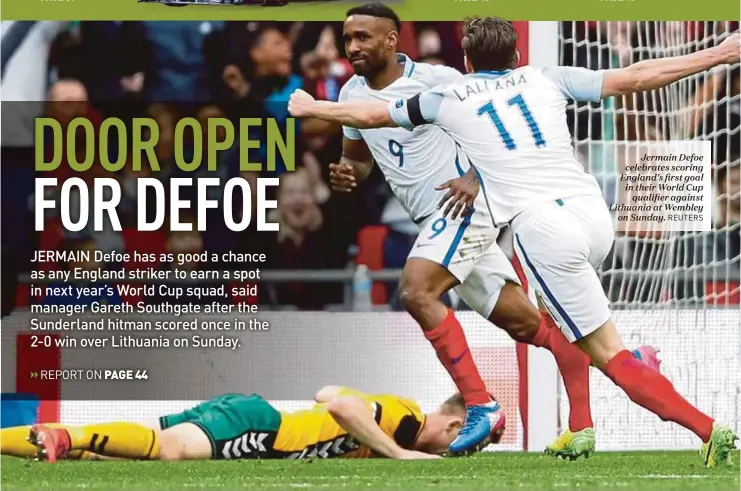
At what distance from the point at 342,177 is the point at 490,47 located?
1107 mm

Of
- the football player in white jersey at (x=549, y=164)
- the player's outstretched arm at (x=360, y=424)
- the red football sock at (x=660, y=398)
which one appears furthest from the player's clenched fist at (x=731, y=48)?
the player's outstretched arm at (x=360, y=424)

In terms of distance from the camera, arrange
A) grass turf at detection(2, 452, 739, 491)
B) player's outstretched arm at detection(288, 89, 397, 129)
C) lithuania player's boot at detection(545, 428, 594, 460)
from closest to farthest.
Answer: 1. grass turf at detection(2, 452, 739, 491)
2. player's outstretched arm at detection(288, 89, 397, 129)
3. lithuania player's boot at detection(545, 428, 594, 460)

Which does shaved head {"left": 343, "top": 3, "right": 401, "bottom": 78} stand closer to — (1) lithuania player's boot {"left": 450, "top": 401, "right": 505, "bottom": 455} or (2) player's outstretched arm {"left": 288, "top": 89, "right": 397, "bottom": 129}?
(2) player's outstretched arm {"left": 288, "top": 89, "right": 397, "bottom": 129}

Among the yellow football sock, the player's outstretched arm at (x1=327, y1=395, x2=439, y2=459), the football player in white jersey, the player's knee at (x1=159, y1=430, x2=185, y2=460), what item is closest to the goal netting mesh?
the football player in white jersey

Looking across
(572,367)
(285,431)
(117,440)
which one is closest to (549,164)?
(572,367)

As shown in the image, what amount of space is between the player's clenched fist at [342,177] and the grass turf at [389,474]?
4.50ft

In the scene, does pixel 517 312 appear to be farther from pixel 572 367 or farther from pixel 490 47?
pixel 490 47

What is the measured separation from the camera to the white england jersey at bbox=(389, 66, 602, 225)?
6.21 m

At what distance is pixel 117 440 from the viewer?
654cm

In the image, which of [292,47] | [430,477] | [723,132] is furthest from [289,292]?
[723,132]

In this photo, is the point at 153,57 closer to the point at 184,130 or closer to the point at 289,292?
the point at 184,130

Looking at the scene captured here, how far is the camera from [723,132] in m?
7.18

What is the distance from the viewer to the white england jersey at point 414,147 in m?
6.87

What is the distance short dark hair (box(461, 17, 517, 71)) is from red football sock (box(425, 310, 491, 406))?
4.19 feet
